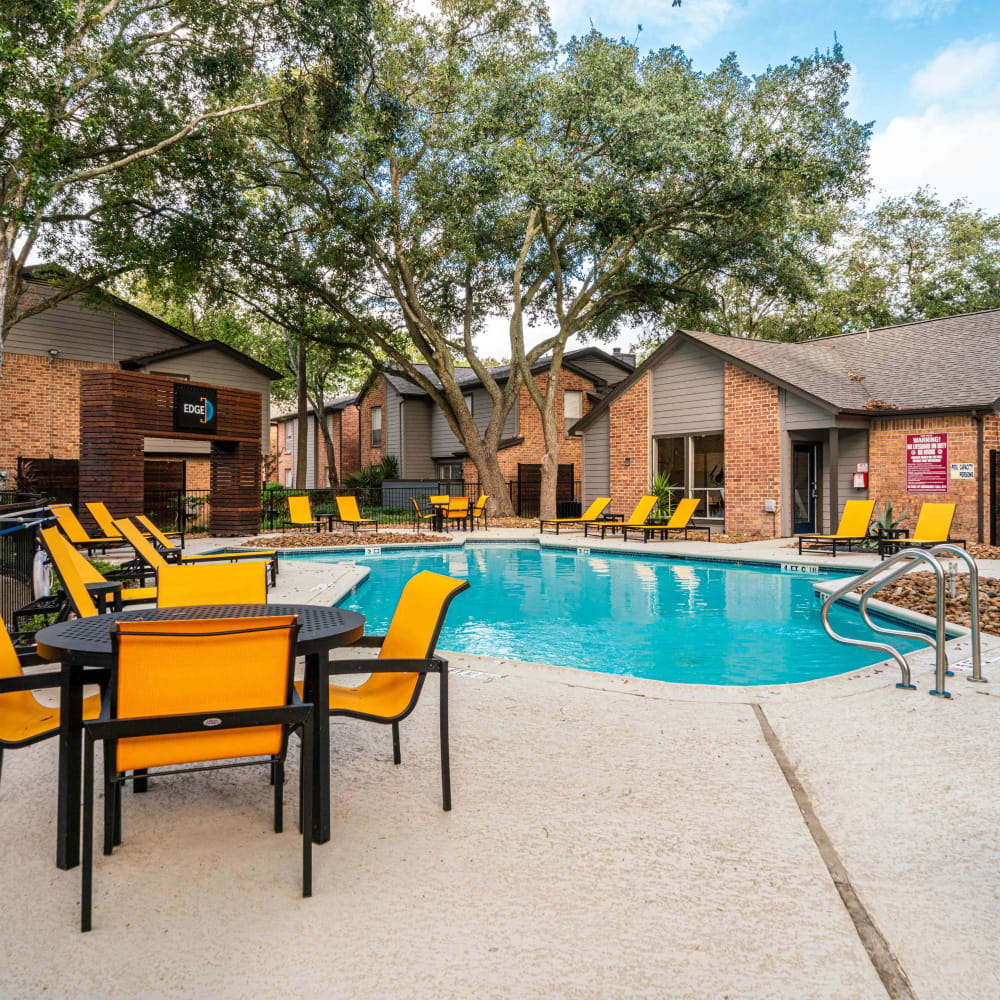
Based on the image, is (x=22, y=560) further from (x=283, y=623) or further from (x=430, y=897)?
(x=430, y=897)

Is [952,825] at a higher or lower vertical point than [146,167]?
lower

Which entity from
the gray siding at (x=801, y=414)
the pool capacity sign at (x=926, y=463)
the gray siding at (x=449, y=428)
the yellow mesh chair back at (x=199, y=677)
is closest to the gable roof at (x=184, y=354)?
the gray siding at (x=449, y=428)

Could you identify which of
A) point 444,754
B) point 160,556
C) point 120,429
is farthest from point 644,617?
point 120,429

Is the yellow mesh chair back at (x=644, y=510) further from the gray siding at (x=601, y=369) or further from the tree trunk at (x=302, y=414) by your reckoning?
the tree trunk at (x=302, y=414)

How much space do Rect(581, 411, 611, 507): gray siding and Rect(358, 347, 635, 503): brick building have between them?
347 cm

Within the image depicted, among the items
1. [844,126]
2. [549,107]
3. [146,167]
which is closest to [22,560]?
[146,167]

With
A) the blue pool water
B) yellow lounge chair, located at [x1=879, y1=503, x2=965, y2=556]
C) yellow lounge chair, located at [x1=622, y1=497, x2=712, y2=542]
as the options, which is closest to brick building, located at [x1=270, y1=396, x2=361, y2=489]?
yellow lounge chair, located at [x1=622, y1=497, x2=712, y2=542]

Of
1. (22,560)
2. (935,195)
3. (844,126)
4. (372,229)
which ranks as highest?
(935,195)

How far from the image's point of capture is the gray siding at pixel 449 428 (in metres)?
26.6

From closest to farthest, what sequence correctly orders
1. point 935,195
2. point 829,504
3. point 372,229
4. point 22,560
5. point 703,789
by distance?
point 703,789 → point 22,560 → point 829,504 → point 372,229 → point 935,195

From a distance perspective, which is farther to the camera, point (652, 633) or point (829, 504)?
point (829, 504)

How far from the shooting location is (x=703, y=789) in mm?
2994

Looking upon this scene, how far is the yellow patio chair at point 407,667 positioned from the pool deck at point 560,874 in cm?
34

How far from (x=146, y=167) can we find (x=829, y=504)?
17.2m
